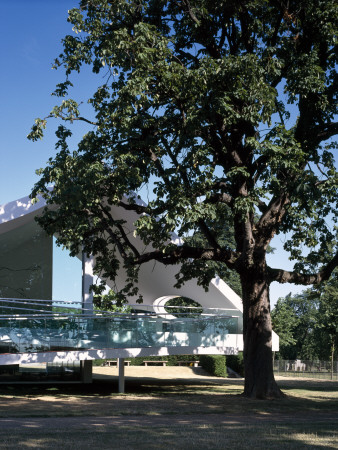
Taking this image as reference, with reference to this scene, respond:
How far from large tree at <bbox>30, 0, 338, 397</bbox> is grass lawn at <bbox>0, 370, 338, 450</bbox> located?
241 centimetres

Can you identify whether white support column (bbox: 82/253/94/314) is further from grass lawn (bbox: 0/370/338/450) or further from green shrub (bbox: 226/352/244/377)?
green shrub (bbox: 226/352/244/377)

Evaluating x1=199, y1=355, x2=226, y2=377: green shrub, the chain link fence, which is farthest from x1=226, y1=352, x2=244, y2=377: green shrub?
the chain link fence

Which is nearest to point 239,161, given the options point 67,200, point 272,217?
point 272,217

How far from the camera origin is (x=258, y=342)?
58.7 ft

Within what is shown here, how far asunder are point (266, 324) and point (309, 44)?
7.96 m

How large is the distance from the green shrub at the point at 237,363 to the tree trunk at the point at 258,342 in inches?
645

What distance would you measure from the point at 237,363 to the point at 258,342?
17.2 metres

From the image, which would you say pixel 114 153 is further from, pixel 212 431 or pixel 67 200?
pixel 212 431

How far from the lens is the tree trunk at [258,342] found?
17734 mm

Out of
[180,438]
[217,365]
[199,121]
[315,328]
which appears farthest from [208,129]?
[315,328]

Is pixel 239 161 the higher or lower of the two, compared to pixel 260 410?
higher

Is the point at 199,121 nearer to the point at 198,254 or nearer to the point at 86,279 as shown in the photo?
the point at 198,254

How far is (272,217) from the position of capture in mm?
18156

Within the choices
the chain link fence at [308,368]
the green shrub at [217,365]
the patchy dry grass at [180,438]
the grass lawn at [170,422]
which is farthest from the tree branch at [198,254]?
the chain link fence at [308,368]
